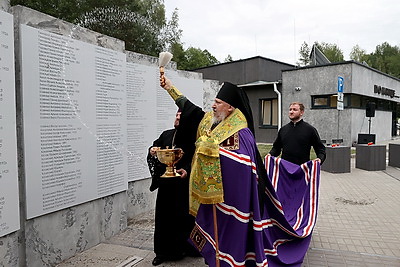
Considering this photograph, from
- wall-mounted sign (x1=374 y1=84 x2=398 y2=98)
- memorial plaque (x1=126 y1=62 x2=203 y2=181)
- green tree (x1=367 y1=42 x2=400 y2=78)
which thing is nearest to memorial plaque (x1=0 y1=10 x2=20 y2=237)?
memorial plaque (x1=126 y1=62 x2=203 y2=181)

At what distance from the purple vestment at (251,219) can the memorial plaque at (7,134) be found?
1.78 metres

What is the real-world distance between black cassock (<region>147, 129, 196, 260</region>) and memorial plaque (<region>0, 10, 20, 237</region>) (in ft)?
4.71

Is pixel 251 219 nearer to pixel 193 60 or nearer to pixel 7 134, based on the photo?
pixel 7 134

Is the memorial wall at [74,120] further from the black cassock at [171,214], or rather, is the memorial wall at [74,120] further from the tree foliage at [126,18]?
the tree foliage at [126,18]

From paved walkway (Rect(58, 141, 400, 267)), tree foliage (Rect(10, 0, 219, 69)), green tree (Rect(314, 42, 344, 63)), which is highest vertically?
green tree (Rect(314, 42, 344, 63))

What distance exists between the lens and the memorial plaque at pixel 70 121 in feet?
10.8

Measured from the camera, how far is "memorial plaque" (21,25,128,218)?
3.29m

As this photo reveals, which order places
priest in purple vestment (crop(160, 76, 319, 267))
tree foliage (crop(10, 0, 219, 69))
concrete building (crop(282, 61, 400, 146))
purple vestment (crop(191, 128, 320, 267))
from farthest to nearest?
tree foliage (crop(10, 0, 219, 69)), concrete building (crop(282, 61, 400, 146)), purple vestment (crop(191, 128, 320, 267)), priest in purple vestment (crop(160, 76, 319, 267))

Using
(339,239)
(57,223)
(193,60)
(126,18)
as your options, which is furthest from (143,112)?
(193,60)

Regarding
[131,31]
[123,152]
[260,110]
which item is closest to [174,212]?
[123,152]

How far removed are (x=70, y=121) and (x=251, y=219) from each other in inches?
91.1

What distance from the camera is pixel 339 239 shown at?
15.1 feet

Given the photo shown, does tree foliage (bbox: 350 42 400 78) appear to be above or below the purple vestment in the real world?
above

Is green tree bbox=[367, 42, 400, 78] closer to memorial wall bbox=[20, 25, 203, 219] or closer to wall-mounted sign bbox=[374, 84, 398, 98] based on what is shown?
wall-mounted sign bbox=[374, 84, 398, 98]
